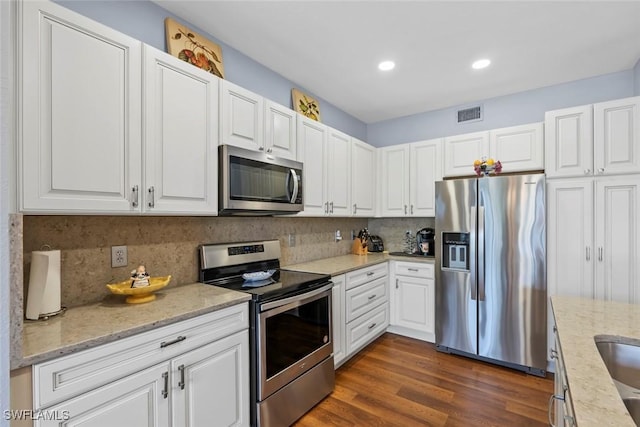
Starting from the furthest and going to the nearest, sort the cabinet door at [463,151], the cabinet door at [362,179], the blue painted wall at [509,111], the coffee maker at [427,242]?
the coffee maker at [427,242], the cabinet door at [362,179], the cabinet door at [463,151], the blue painted wall at [509,111]

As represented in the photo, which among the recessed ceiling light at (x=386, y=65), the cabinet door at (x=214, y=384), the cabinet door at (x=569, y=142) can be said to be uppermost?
the recessed ceiling light at (x=386, y=65)

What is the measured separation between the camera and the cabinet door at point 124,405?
3.55 ft

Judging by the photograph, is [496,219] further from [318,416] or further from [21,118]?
[21,118]

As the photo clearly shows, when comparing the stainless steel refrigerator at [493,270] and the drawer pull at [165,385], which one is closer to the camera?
the drawer pull at [165,385]

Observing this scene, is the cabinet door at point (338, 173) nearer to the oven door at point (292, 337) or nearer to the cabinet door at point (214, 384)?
the oven door at point (292, 337)

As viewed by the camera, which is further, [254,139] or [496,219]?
[496,219]

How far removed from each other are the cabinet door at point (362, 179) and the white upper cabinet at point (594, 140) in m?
1.74

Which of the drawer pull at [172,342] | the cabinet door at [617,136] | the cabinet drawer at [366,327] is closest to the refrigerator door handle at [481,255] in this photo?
the cabinet door at [617,136]

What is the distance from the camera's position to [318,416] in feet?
6.72

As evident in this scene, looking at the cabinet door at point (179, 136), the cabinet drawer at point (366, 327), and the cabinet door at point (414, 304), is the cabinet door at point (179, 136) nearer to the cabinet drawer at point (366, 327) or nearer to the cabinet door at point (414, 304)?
the cabinet drawer at point (366, 327)

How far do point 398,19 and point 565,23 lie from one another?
1.18 metres

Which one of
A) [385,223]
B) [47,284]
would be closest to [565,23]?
[385,223]

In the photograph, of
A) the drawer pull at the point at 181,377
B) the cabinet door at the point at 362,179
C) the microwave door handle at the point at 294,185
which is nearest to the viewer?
the drawer pull at the point at 181,377

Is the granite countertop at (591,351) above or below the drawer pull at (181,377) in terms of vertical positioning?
above
